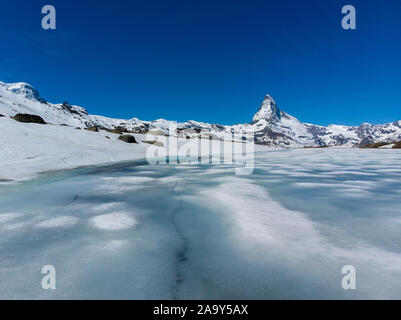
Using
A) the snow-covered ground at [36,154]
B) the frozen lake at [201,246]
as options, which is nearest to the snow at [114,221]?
the frozen lake at [201,246]

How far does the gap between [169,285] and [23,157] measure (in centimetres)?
1319

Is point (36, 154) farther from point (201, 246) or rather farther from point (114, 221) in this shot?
point (201, 246)

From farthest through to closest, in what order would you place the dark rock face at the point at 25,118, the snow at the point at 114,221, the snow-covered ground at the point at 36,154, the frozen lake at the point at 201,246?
the dark rock face at the point at 25,118 < the snow-covered ground at the point at 36,154 < the snow at the point at 114,221 < the frozen lake at the point at 201,246

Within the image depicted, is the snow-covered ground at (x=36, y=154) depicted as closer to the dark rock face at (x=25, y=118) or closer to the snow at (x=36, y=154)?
the snow at (x=36, y=154)

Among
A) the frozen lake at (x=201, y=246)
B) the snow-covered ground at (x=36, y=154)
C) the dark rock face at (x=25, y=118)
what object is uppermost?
the dark rock face at (x=25, y=118)

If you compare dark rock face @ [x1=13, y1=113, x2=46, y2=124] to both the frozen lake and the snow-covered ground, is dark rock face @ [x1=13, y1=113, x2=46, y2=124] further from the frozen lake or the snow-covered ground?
the frozen lake

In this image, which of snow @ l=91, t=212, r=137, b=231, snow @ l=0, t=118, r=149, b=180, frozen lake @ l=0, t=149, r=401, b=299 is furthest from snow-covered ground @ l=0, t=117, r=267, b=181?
snow @ l=91, t=212, r=137, b=231

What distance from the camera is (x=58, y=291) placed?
2039mm

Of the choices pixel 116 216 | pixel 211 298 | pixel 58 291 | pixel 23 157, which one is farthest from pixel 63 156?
pixel 211 298

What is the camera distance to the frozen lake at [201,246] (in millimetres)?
2094

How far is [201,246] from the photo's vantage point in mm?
2943

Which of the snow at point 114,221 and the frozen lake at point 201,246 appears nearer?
the frozen lake at point 201,246

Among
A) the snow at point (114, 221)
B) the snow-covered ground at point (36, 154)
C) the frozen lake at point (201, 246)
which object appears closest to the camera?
the frozen lake at point (201, 246)
